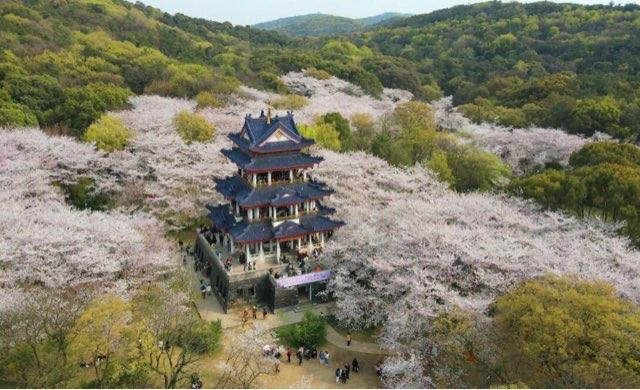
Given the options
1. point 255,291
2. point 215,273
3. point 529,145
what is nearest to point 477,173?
point 529,145

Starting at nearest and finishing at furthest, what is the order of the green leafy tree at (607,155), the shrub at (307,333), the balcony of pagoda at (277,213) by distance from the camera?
the shrub at (307,333)
the balcony of pagoda at (277,213)
the green leafy tree at (607,155)

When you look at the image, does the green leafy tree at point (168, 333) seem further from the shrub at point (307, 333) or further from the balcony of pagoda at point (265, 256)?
the balcony of pagoda at point (265, 256)

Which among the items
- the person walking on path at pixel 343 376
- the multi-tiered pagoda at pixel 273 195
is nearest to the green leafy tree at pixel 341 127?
the multi-tiered pagoda at pixel 273 195

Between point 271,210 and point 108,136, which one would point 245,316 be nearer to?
point 271,210

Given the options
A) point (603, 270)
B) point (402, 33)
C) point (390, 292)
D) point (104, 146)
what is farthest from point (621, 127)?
point (402, 33)

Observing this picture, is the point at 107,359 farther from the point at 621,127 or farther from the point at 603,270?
the point at 621,127
